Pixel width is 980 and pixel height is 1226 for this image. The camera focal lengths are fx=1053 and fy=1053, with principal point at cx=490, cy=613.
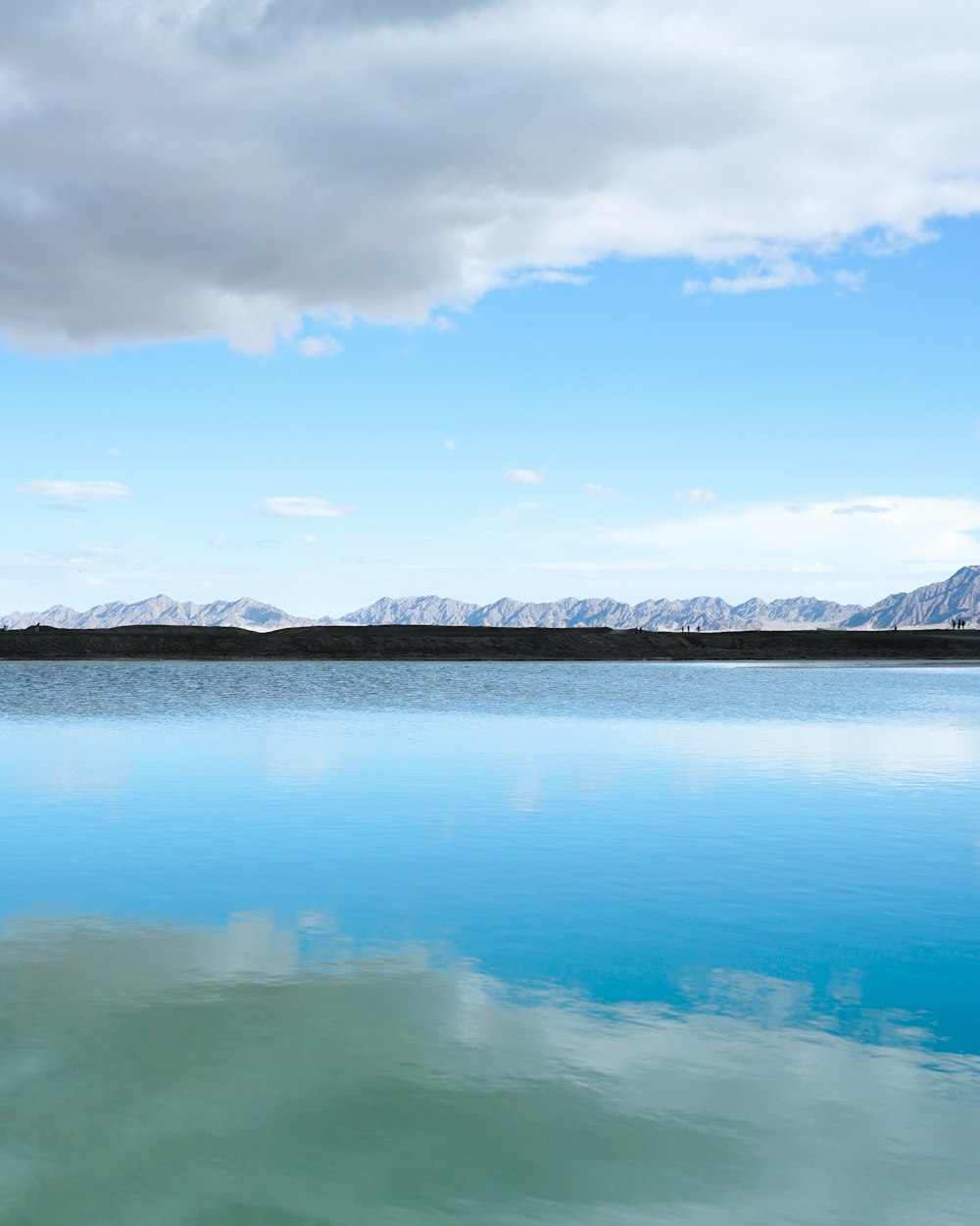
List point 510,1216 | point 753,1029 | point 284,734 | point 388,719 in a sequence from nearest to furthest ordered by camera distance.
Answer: point 510,1216, point 753,1029, point 284,734, point 388,719

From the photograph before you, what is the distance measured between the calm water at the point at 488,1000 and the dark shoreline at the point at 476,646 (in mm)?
124493

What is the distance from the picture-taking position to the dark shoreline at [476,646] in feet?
494

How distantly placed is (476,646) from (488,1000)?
14900 cm

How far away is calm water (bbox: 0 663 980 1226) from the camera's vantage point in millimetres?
8234

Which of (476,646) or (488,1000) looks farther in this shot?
(476,646)

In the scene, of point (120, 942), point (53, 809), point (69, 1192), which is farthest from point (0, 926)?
point (53, 809)

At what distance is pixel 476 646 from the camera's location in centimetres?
16125

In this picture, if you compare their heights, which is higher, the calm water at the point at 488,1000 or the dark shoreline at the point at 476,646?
the dark shoreline at the point at 476,646

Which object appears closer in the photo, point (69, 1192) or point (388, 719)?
point (69, 1192)

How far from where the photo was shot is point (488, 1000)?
40.2 feet

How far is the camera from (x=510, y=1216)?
7.71m

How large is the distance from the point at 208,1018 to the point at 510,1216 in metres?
4.97

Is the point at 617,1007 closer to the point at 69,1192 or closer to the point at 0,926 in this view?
the point at 69,1192

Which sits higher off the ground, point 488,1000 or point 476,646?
point 476,646
